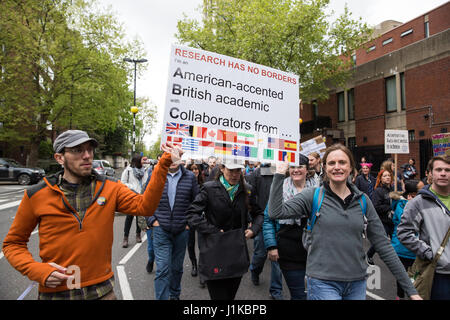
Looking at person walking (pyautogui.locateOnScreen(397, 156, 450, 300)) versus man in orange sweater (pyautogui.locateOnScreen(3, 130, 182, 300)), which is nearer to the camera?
man in orange sweater (pyautogui.locateOnScreen(3, 130, 182, 300))

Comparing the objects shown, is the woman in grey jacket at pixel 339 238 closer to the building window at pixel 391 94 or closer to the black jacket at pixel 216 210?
the black jacket at pixel 216 210

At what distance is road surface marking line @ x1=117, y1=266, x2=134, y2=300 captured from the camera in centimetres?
407

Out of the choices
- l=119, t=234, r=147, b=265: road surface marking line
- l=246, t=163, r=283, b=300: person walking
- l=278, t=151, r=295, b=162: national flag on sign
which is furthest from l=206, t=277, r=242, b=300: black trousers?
l=119, t=234, r=147, b=265: road surface marking line

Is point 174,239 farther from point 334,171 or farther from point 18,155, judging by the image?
point 18,155

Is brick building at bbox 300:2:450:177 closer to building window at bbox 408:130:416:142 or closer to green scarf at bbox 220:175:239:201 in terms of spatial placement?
building window at bbox 408:130:416:142

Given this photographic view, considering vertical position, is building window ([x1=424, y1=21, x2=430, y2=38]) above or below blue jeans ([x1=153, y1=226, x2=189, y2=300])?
above

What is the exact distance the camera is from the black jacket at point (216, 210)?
9.64ft

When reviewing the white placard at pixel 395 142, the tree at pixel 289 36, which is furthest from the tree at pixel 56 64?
the white placard at pixel 395 142

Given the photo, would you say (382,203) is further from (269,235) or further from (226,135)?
(226,135)

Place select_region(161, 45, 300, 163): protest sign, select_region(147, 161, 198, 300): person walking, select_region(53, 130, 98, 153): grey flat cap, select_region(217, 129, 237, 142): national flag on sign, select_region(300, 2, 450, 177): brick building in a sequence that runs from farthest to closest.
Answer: select_region(300, 2, 450, 177): brick building
select_region(147, 161, 198, 300): person walking
select_region(217, 129, 237, 142): national flag on sign
select_region(161, 45, 300, 163): protest sign
select_region(53, 130, 98, 153): grey flat cap

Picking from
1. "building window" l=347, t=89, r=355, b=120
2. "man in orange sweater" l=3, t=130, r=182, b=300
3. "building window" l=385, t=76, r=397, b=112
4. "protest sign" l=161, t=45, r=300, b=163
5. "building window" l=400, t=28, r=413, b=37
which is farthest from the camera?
"building window" l=400, t=28, r=413, b=37

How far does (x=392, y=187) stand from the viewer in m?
6.33

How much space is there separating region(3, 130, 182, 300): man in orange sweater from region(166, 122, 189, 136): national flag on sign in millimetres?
352

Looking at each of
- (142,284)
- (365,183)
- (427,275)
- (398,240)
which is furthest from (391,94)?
(142,284)
